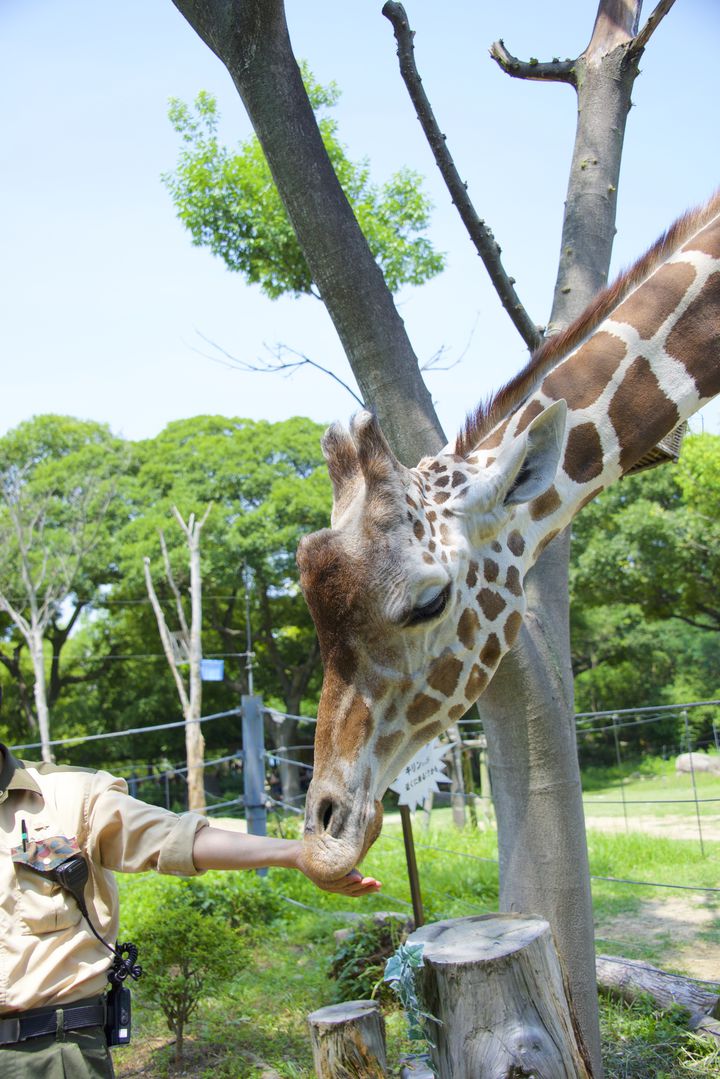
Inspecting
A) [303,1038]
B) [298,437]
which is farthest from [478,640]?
[298,437]

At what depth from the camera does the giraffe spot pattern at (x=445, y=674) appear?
234 centimetres

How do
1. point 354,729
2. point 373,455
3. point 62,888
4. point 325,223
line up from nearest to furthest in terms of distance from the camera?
point 62,888, point 354,729, point 373,455, point 325,223

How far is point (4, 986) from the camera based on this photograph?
1943 mm

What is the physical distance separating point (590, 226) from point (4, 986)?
317 cm

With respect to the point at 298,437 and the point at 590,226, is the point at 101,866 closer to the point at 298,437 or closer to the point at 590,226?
the point at 590,226

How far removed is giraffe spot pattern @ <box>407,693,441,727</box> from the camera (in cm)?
230

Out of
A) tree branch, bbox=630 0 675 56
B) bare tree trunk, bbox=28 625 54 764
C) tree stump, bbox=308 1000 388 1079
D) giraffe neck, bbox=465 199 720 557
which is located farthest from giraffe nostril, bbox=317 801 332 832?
bare tree trunk, bbox=28 625 54 764

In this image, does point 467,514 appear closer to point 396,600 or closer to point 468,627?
point 468,627

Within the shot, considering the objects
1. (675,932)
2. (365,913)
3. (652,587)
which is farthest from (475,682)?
(652,587)

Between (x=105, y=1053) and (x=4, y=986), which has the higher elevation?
(x=4, y=986)

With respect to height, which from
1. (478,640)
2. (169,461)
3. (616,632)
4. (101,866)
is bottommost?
(101,866)

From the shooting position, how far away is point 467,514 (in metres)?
2.46

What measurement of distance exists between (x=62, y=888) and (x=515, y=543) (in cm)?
149

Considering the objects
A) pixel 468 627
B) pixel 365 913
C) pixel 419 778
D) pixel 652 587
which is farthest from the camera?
pixel 652 587
